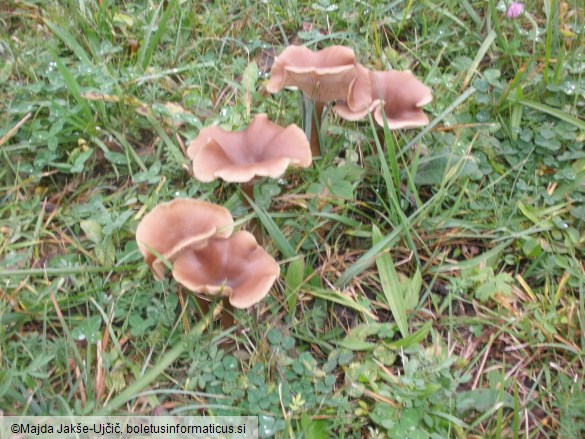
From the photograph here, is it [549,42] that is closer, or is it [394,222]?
[394,222]

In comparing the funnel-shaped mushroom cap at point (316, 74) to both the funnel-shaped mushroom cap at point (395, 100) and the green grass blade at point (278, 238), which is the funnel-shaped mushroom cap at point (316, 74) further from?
the green grass blade at point (278, 238)

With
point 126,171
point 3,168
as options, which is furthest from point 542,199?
point 3,168

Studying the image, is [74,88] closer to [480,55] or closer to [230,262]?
[230,262]

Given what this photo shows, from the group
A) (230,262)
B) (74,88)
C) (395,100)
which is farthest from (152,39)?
(230,262)

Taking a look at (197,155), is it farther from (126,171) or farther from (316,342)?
(316,342)

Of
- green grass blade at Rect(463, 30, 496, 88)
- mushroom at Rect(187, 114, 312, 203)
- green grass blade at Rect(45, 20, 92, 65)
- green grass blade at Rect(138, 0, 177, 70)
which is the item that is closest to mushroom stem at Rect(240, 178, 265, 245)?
mushroom at Rect(187, 114, 312, 203)

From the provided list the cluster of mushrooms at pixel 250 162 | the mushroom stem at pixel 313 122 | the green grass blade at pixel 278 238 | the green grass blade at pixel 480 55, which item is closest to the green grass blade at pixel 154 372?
the cluster of mushrooms at pixel 250 162
